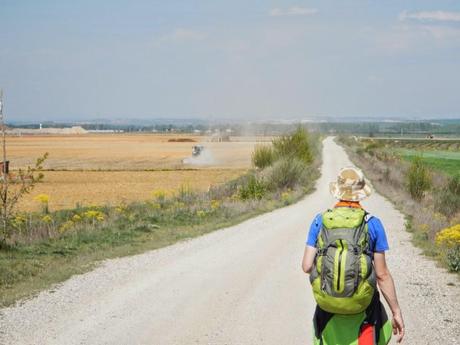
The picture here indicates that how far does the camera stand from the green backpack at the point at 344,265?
13.8 feet

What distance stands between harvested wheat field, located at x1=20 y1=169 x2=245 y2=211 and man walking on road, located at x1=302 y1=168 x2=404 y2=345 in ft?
77.8

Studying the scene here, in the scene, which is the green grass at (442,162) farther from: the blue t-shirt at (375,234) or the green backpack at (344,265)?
the green backpack at (344,265)

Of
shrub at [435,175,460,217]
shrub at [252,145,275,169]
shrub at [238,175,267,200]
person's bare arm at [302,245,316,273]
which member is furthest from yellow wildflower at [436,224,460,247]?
shrub at [252,145,275,169]

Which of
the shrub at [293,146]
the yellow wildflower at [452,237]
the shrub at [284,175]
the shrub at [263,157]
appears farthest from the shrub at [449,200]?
the shrub at [263,157]

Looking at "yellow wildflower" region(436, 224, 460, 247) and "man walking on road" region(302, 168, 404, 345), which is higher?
"man walking on road" region(302, 168, 404, 345)

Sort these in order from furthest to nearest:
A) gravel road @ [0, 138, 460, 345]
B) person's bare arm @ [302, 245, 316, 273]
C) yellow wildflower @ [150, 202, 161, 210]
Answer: yellow wildflower @ [150, 202, 161, 210]
gravel road @ [0, 138, 460, 345]
person's bare arm @ [302, 245, 316, 273]

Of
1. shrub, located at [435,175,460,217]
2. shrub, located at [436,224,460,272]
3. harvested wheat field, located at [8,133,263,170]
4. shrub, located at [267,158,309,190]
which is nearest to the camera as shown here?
shrub, located at [436,224,460,272]

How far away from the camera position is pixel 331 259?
13.9 feet

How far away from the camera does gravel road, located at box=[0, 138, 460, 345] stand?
7.76m

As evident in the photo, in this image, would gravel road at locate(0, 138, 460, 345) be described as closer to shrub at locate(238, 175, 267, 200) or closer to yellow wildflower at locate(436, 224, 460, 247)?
yellow wildflower at locate(436, 224, 460, 247)

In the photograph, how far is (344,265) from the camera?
420 cm

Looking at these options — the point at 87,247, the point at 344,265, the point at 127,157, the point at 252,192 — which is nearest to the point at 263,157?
the point at 252,192

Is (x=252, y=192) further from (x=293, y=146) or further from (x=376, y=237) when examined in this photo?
(x=376, y=237)

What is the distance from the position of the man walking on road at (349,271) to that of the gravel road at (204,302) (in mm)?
3037
